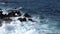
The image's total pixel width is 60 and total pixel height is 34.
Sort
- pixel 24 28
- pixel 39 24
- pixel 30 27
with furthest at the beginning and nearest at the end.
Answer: pixel 39 24 → pixel 30 27 → pixel 24 28

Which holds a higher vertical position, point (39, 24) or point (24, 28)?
point (39, 24)

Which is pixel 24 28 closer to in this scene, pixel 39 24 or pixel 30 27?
pixel 30 27

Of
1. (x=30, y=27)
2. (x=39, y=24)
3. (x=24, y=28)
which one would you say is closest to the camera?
(x=24, y=28)

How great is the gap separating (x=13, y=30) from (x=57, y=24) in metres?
6.44

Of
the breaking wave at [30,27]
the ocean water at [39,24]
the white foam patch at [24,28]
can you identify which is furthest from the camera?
the ocean water at [39,24]

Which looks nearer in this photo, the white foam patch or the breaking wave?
the white foam patch

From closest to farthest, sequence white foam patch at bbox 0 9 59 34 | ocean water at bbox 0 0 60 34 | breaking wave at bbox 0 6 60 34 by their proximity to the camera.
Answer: white foam patch at bbox 0 9 59 34 < breaking wave at bbox 0 6 60 34 < ocean water at bbox 0 0 60 34

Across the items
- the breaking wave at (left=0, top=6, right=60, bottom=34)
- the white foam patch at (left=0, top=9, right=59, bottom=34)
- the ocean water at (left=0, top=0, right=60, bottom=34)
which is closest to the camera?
the white foam patch at (left=0, top=9, right=59, bottom=34)

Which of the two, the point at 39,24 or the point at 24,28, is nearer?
the point at 24,28

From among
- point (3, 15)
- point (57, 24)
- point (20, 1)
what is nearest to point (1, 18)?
point (3, 15)

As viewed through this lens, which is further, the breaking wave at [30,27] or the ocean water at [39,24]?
the ocean water at [39,24]

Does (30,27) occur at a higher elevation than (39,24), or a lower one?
lower

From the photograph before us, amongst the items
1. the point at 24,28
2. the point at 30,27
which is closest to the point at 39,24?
the point at 30,27

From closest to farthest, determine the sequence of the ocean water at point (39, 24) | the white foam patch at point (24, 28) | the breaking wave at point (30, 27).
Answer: the white foam patch at point (24, 28), the breaking wave at point (30, 27), the ocean water at point (39, 24)
